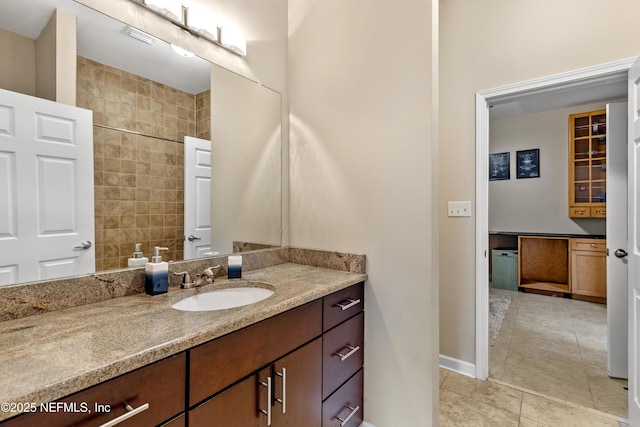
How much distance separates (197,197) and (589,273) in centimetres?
→ 479

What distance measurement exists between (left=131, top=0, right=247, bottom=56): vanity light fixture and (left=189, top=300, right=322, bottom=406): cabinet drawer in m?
1.36

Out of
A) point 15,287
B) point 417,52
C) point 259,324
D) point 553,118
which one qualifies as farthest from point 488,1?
point 553,118

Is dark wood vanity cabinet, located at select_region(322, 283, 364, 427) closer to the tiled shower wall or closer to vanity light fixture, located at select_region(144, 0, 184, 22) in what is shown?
the tiled shower wall

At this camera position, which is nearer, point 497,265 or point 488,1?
point 488,1

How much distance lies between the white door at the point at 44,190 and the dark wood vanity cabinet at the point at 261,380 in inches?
24.1

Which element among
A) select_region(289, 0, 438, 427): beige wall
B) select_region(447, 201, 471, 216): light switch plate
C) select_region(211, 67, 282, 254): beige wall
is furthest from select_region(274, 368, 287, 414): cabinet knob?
select_region(447, 201, 471, 216): light switch plate

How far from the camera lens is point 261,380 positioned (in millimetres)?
1020

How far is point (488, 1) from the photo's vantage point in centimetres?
213

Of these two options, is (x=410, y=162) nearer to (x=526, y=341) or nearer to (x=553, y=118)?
(x=526, y=341)

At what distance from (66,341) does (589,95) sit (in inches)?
204

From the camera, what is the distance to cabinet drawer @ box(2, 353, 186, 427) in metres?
0.60

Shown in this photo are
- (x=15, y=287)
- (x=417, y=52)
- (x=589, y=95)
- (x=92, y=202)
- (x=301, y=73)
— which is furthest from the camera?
(x=589, y=95)

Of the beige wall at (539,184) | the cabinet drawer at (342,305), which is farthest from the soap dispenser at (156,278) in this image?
the beige wall at (539,184)

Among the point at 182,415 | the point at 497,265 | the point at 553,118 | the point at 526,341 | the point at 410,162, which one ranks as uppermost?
the point at 553,118
